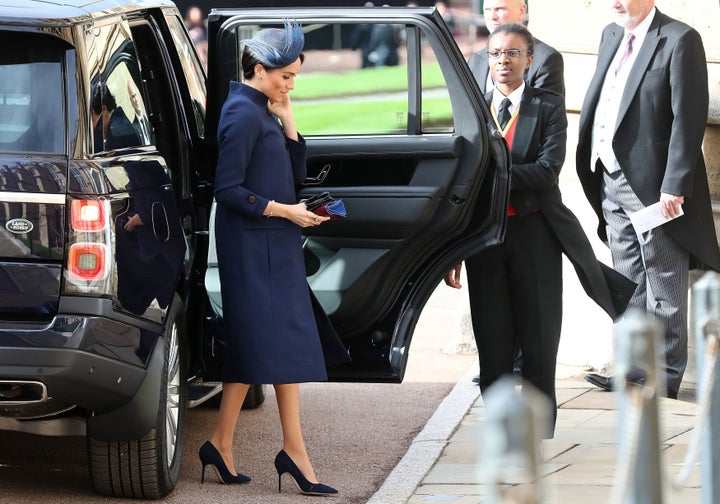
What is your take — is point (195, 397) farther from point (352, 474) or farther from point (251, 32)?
point (251, 32)

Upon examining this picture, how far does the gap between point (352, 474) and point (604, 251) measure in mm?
2655

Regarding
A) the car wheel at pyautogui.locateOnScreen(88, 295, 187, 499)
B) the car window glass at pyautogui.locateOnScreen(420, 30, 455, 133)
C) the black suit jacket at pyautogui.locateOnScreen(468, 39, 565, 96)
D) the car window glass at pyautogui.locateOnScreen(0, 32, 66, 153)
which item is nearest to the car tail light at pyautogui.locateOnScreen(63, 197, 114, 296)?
the car window glass at pyautogui.locateOnScreen(0, 32, 66, 153)

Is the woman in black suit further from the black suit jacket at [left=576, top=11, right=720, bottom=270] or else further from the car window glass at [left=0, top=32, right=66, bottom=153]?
the car window glass at [left=0, top=32, right=66, bottom=153]

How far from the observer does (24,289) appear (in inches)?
196

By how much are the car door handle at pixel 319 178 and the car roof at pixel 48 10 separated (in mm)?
1121

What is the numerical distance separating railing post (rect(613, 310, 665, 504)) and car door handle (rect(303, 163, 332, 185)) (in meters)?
3.12

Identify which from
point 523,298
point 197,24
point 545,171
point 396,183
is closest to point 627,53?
point 545,171

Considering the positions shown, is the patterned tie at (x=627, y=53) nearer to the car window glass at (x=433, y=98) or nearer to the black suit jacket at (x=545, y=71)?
the black suit jacket at (x=545, y=71)

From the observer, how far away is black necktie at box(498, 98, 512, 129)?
640 cm

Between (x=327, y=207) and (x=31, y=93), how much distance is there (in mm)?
1226

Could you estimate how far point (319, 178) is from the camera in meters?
6.14

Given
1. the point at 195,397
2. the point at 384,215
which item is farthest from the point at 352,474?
the point at 384,215

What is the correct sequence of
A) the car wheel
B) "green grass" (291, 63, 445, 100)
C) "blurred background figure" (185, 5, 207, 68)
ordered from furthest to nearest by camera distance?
"blurred background figure" (185, 5, 207, 68) < "green grass" (291, 63, 445, 100) < the car wheel

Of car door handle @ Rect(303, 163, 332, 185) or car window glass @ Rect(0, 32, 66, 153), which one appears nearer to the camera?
car window glass @ Rect(0, 32, 66, 153)
